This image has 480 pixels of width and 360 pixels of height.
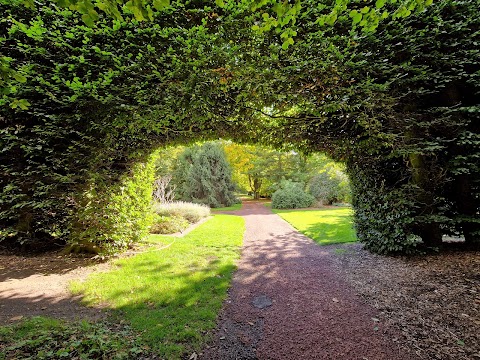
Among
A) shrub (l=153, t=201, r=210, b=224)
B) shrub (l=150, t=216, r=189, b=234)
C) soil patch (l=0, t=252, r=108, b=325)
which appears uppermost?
shrub (l=153, t=201, r=210, b=224)

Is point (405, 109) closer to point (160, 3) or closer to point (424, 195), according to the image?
point (424, 195)

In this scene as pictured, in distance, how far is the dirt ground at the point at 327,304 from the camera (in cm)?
281

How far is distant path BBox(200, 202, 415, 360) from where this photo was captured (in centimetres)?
277

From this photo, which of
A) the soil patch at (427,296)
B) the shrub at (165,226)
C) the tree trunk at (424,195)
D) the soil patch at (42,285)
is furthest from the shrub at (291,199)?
the soil patch at (42,285)

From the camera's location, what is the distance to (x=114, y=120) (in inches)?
201

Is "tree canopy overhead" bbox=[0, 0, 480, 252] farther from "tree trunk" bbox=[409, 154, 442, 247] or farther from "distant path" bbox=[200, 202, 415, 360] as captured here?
"distant path" bbox=[200, 202, 415, 360]

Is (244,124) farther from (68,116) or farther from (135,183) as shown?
(68,116)

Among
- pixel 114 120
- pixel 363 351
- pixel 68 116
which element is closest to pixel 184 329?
pixel 363 351

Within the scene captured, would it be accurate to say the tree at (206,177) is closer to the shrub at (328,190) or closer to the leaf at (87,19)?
the shrub at (328,190)

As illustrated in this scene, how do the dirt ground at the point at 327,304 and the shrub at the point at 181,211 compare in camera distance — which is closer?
the dirt ground at the point at 327,304

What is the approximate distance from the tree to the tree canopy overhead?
16.6 meters

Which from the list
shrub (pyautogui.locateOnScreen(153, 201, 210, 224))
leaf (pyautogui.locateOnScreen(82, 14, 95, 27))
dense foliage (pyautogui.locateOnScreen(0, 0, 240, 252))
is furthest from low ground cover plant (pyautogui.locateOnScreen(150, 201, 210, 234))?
leaf (pyautogui.locateOnScreen(82, 14, 95, 27))

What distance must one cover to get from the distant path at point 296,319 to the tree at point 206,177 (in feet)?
58.2

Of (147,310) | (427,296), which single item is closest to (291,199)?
(427,296)
